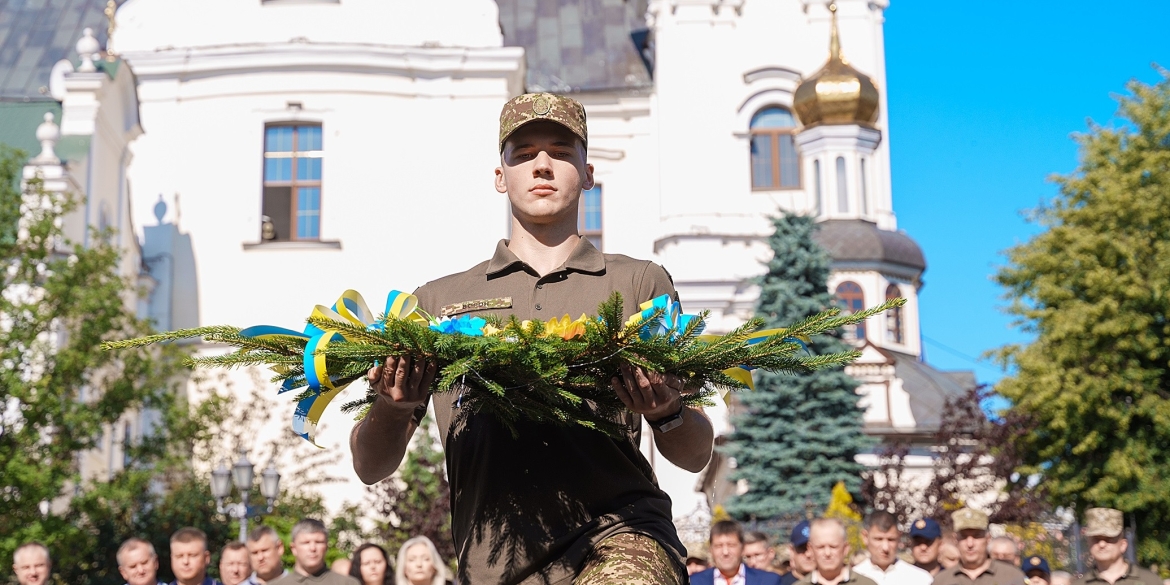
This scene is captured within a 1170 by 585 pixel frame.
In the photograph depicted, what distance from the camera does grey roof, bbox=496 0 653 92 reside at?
39.6 m

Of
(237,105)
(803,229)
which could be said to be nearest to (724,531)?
(803,229)

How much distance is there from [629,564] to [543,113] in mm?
1260

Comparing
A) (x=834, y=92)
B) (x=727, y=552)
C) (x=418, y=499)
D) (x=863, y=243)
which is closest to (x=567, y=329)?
(x=727, y=552)

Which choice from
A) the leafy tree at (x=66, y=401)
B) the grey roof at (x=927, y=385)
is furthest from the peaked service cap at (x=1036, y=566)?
the grey roof at (x=927, y=385)

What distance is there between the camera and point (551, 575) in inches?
159

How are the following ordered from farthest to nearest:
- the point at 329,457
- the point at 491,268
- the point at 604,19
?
the point at 604,19
the point at 329,457
the point at 491,268

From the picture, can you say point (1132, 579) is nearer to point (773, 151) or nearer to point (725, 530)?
point (725, 530)

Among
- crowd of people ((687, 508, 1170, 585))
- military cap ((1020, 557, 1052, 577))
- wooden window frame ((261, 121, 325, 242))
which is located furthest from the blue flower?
wooden window frame ((261, 121, 325, 242))

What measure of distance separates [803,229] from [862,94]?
1104cm

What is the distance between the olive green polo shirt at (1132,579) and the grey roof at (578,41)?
29.0 metres

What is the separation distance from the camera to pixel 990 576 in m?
10.6

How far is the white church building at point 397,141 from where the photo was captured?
3164 centimetres

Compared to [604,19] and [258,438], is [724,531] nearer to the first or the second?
[258,438]

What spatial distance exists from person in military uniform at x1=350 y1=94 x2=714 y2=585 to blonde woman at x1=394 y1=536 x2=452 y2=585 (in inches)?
248
